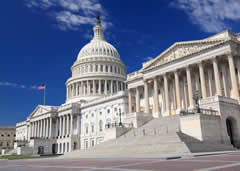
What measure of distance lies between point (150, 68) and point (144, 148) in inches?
1262

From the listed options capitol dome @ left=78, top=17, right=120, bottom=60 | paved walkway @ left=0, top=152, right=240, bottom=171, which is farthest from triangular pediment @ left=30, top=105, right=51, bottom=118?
paved walkway @ left=0, top=152, right=240, bottom=171

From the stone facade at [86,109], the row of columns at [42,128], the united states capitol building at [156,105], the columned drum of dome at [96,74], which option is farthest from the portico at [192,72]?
the row of columns at [42,128]

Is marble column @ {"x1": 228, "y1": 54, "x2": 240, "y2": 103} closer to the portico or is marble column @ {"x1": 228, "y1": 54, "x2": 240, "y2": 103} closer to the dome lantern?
the portico

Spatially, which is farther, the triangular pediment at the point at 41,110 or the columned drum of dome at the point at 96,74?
the columned drum of dome at the point at 96,74

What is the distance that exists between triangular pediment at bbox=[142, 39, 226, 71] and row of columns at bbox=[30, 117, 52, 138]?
58.2 metres

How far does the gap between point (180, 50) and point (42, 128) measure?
2983 inches

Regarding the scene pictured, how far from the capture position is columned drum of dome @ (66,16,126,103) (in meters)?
110

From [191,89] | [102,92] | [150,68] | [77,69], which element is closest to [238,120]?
[191,89]

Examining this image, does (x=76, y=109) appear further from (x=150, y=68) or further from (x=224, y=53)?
(x=224, y=53)

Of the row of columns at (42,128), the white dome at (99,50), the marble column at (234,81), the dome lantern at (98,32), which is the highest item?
the dome lantern at (98,32)

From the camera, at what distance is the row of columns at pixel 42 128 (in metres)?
103

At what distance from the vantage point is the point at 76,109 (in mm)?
95188

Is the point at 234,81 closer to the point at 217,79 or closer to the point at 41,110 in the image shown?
the point at 217,79

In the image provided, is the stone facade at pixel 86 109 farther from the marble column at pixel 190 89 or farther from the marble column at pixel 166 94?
the marble column at pixel 190 89
